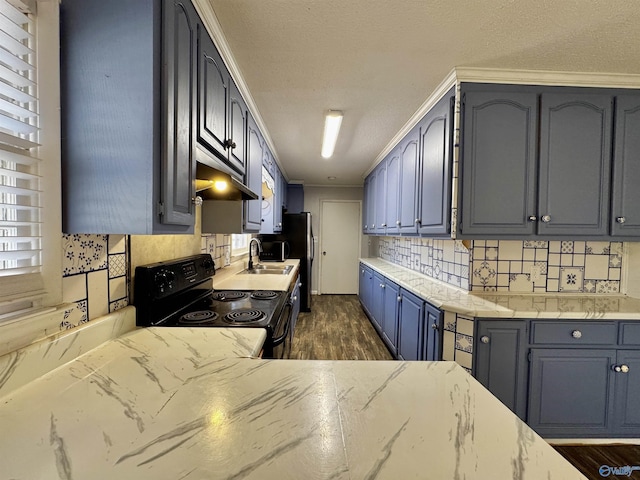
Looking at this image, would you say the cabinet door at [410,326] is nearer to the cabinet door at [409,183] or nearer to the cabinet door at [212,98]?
the cabinet door at [409,183]

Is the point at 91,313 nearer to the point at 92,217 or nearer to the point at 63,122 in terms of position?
the point at 92,217

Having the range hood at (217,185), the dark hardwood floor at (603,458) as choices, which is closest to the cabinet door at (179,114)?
the range hood at (217,185)

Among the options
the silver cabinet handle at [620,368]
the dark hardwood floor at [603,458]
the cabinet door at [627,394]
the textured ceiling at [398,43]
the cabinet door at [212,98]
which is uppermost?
the textured ceiling at [398,43]

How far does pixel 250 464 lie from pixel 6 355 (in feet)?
2.35

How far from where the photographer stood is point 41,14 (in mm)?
834

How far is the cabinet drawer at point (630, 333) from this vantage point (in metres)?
1.74

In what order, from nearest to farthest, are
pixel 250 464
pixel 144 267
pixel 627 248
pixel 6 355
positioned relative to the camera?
1. pixel 250 464
2. pixel 6 355
3. pixel 144 267
4. pixel 627 248

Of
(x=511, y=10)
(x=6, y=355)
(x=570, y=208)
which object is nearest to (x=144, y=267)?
(x=6, y=355)

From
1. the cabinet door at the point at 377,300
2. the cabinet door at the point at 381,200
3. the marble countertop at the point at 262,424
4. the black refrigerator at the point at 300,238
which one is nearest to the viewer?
the marble countertop at the point at 262,424

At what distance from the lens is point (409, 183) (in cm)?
280

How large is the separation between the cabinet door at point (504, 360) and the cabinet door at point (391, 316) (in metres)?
1.03

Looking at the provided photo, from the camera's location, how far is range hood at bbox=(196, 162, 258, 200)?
1.34 m

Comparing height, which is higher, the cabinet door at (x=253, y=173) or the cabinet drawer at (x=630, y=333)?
the cabinet door at (x=253, y=173)

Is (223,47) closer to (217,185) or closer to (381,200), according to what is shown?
(217,185)
